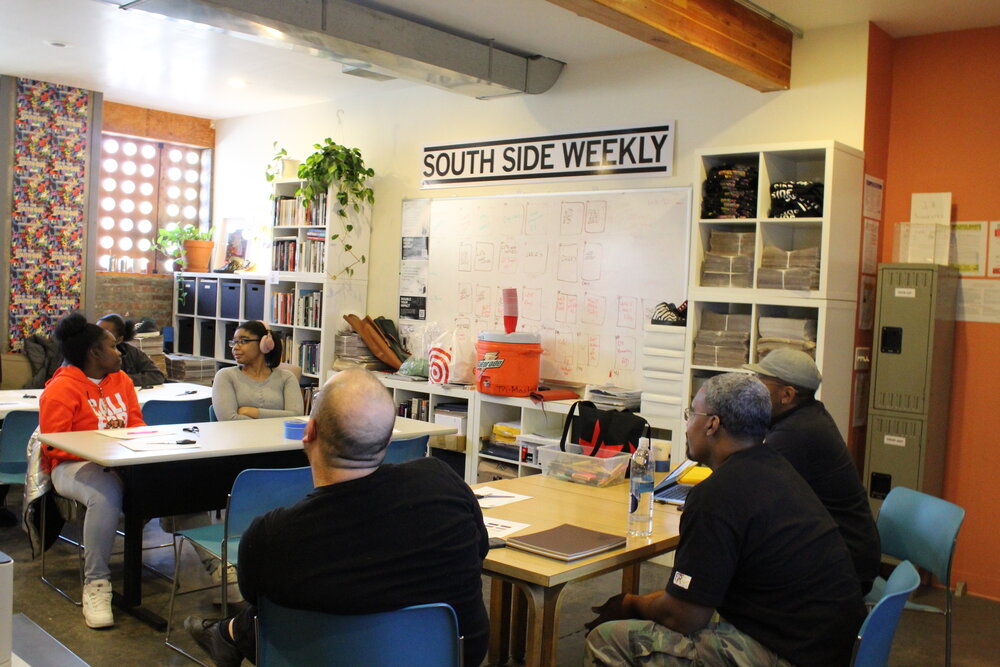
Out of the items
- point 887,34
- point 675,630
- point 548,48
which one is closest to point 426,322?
point 548,48

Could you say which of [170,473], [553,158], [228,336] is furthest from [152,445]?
[228,336]

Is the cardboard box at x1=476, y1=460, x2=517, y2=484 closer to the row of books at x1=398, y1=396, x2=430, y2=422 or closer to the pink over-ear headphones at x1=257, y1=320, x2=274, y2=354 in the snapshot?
the row of books at x1=398, y1=396, x2=430, y2=422

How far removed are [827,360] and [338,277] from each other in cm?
413

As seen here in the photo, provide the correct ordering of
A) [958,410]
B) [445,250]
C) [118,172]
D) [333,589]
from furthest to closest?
[118,172] < [445,250] < [958,410] < [333,589]

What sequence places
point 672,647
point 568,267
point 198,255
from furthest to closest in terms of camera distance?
point 198,255 < point 568,267 < point 672,647

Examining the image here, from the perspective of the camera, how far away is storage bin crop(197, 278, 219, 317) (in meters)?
8.73

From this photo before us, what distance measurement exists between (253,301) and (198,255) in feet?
A: 4.18

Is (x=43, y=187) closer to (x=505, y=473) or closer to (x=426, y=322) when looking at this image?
(x=426, y=322)

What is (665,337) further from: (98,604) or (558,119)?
(98,604)

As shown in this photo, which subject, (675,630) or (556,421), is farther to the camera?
(556,421)

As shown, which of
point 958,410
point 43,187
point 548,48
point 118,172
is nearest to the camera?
point 958,410

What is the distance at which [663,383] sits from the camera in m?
5.35

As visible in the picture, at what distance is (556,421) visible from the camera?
6.07 metres

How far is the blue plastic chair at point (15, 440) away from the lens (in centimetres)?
482
